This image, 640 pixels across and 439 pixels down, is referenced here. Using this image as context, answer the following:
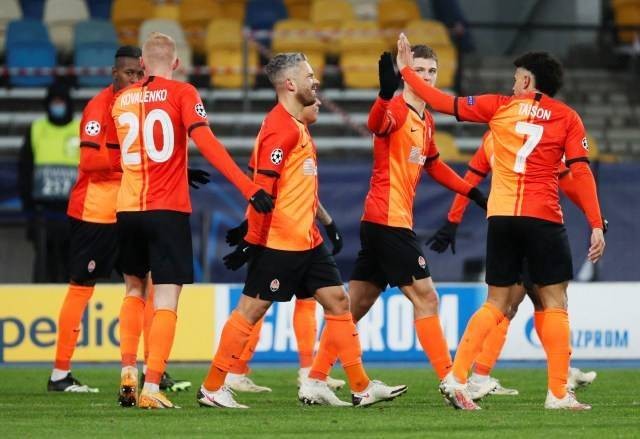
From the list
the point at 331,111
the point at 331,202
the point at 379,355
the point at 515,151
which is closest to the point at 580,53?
the point at 331,111

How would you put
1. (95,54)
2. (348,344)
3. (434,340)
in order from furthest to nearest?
(95,54) < (434,340) < (348,344)

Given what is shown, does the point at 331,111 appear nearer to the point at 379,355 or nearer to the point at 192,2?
the point at 192,2

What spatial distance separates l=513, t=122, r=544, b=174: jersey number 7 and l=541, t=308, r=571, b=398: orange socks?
0.87m

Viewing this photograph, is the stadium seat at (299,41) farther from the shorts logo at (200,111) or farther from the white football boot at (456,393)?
the white football boot at (456,393)

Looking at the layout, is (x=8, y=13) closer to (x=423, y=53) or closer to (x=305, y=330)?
(x=305, y=330)

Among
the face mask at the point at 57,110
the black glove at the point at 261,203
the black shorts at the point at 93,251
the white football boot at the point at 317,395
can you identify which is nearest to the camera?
the black glove at the point at 261,203

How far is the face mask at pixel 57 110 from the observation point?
14.8 metres

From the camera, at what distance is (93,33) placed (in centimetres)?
2031

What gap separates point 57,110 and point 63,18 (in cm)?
664

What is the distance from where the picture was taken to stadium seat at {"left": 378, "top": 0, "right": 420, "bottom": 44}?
21.5 meters

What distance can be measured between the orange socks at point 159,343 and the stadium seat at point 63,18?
41.7 feet


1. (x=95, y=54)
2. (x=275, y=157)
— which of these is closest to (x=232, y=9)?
(x=95, y=54)

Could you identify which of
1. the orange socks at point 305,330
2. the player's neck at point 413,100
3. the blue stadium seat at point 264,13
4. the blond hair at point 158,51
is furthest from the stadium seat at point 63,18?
the blond hair at point 158,51

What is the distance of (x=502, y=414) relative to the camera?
28.3ft
